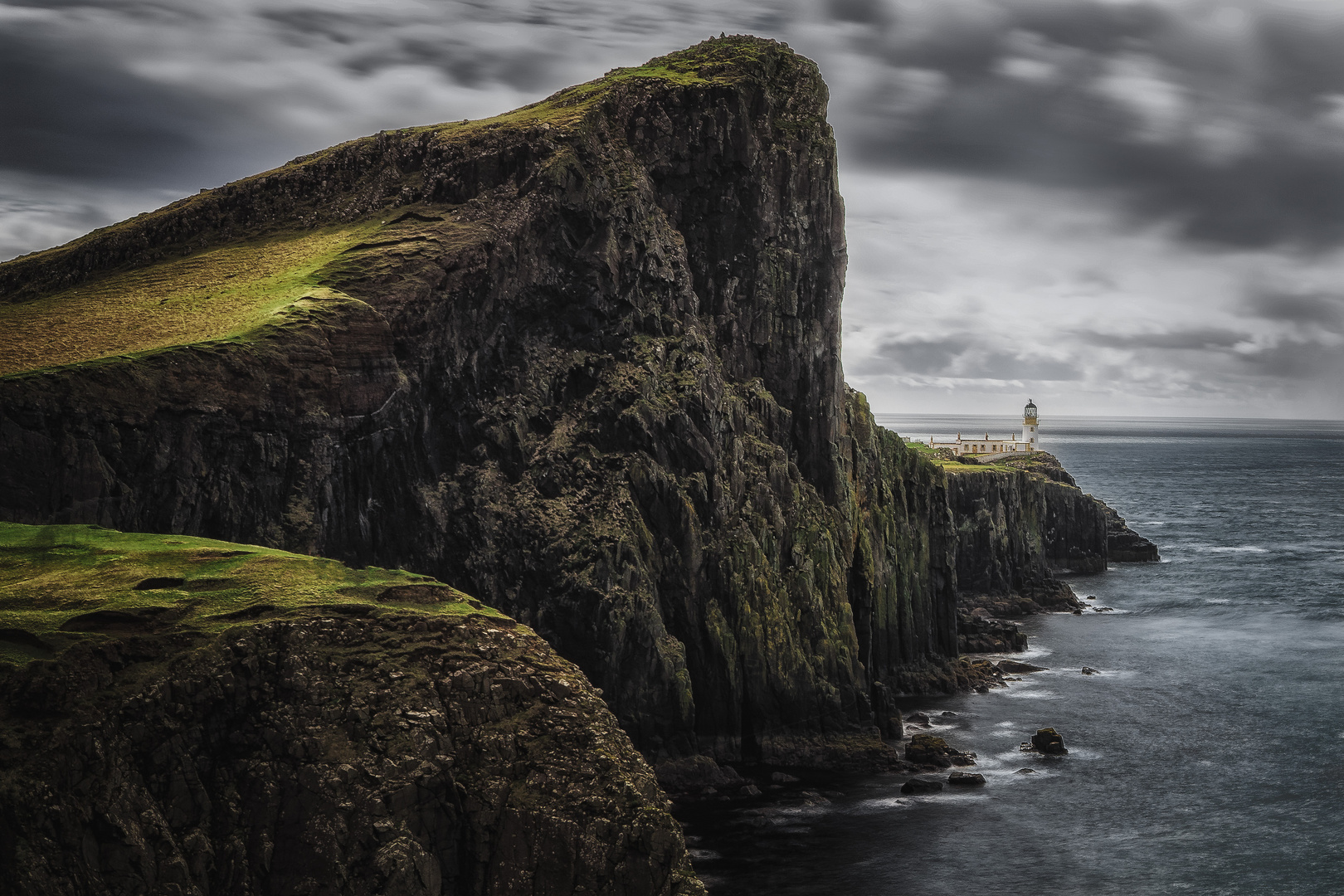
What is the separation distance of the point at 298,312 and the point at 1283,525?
171 metres

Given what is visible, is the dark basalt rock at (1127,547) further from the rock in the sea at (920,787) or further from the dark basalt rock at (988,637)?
the rock in the sea at (920,787)

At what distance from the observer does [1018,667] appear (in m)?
88.2

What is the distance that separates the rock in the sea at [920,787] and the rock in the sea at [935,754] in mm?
3319

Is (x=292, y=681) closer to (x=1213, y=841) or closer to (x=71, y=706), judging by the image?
(x=71, y=706)

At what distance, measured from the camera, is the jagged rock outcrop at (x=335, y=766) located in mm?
25875

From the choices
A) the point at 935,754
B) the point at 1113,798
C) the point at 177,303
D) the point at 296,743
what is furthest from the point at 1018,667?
the point at 296,743

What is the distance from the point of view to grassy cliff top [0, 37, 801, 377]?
175 ft

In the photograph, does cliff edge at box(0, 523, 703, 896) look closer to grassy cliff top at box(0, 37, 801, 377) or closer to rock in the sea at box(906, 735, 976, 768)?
grassy cliff top at box(0, 37, 801, 377)

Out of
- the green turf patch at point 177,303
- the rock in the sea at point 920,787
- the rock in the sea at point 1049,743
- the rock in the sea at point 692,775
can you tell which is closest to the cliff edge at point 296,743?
the green turf patch at point 177,303

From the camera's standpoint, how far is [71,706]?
26266 mm

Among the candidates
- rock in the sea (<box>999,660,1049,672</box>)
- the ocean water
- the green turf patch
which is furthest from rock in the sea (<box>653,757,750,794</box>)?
rock in the sea (<box>999,660,1049,672</box>)

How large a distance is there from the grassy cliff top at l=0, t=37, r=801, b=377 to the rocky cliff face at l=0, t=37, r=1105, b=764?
0.88ft

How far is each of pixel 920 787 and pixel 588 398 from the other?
26.9 m

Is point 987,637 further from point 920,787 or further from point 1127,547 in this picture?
point 1127,547
